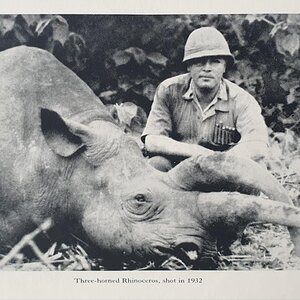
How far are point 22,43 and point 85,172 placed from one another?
830 mm

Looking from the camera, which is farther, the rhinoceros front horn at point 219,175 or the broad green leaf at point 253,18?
the broad green leaf at point 253,18

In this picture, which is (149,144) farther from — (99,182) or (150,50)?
(150,50)

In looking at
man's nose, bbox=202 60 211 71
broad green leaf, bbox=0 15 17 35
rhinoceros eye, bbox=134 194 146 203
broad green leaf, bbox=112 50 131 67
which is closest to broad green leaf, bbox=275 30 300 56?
man's nose, bbox=202 60 211 71

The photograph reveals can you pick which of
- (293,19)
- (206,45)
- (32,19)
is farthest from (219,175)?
(32,19)

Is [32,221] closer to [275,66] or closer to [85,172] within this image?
[85,172]

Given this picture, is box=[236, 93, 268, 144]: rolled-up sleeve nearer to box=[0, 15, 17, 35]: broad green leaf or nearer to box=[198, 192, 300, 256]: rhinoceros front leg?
box=[198, 192, 300, 256]: rhinoceros front leg

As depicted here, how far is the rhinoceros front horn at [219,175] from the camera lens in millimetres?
3160

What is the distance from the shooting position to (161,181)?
319 centimetres

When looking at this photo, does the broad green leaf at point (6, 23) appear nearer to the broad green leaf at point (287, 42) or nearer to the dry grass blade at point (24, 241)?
the dry grass blade at point (24, 241)

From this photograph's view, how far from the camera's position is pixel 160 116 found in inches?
135

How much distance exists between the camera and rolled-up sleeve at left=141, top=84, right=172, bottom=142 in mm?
3422

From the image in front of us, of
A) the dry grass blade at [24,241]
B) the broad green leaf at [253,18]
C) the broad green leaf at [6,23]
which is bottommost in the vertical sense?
the dry grass blade at [24,241]

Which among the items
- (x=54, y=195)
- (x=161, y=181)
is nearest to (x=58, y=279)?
(x=54, y=195)

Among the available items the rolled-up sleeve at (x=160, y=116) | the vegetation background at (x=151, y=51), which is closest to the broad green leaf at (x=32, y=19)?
the vegetation background at (x=151, y=51)
